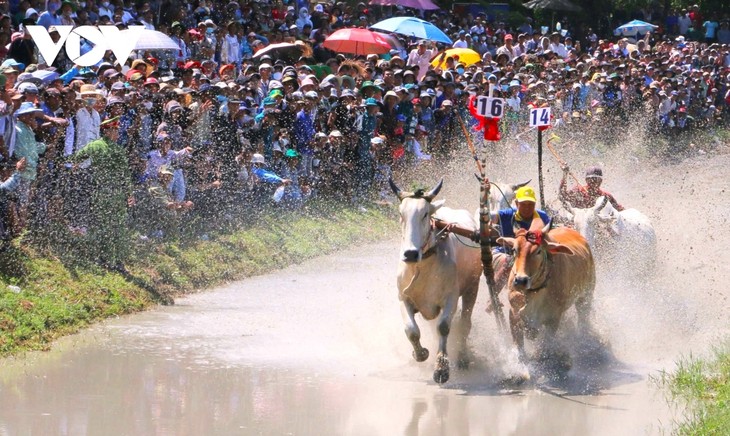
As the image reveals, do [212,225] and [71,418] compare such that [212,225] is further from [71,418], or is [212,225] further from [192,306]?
[71,418]

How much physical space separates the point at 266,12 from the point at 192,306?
12.1 m

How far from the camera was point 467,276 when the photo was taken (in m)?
12.7

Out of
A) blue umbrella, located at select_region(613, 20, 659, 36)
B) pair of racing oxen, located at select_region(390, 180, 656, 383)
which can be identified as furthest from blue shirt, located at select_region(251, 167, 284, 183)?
blue umbrella, located at select_region(613, 20, 659, 36)

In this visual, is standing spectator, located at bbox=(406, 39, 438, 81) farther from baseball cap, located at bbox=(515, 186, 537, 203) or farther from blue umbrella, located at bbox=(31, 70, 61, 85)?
baseball cap, located at bbox=(515, 186, 537, 203)

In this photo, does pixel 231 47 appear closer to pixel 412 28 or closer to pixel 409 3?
pixel 412 28

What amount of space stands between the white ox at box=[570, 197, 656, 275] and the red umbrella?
34.0 feet

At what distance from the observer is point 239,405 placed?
10.8 metres

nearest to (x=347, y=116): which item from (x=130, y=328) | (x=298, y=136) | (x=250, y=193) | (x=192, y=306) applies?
(x=298, y=136)

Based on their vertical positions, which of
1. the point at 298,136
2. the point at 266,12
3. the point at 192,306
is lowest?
the point at 192,306

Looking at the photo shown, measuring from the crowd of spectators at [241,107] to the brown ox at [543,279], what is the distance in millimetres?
5380

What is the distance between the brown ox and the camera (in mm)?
11554

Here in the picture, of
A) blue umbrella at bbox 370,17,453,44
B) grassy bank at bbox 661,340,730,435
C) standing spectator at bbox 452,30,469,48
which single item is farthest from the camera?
standing spectator at bbox 452,30,469,48

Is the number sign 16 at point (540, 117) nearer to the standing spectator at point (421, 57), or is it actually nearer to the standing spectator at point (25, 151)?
the standing spectator at point (25, 151)

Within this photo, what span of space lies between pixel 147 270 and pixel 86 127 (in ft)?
6.14
